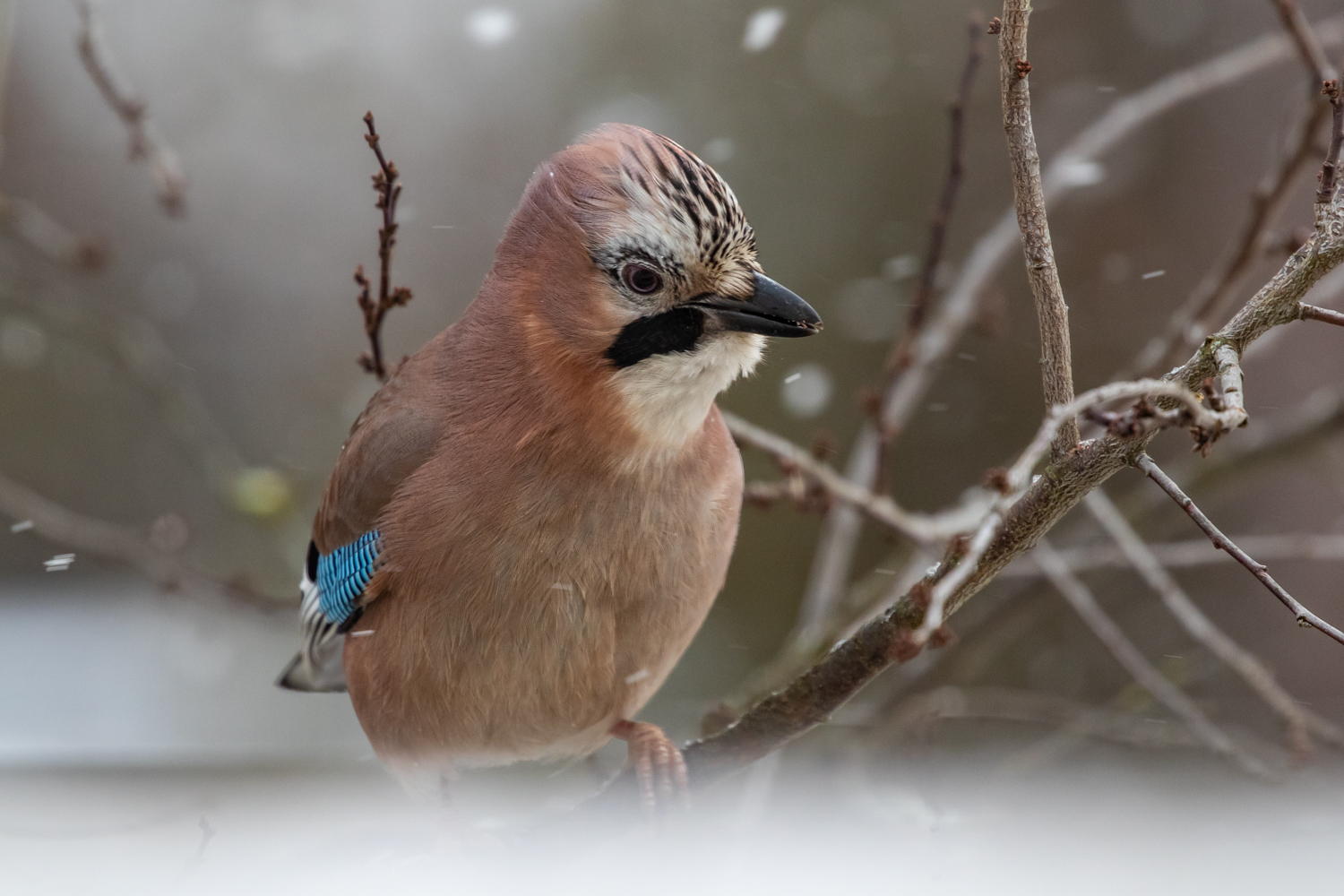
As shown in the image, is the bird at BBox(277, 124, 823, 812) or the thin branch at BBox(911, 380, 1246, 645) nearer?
the thin branch at BBox(911, 380, 1246, 645)

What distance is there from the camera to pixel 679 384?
49.3 inches

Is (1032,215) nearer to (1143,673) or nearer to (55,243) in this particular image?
(1143,673)

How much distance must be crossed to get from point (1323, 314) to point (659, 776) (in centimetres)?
90

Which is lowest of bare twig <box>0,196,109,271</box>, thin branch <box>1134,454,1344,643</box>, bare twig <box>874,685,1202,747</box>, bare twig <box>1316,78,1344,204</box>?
thin branch <box>1134,454,1344,643</box>

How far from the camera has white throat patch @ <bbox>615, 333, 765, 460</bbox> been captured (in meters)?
1.22

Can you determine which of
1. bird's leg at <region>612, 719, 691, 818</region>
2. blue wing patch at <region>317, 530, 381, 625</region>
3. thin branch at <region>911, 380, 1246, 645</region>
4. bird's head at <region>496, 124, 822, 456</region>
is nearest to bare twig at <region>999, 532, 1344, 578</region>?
bird's leg at <region>612, 719, 691, 818</region>

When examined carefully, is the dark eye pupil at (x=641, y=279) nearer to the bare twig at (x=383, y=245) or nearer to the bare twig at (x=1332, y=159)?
the bare twig at (x=383, y=245)

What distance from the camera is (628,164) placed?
1223mm

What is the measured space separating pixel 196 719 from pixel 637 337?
8.54 feet

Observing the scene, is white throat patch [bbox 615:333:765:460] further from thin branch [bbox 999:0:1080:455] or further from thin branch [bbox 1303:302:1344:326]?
thin branch [bbox 1303:302:1344:326]

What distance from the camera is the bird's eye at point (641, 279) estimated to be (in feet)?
3.97

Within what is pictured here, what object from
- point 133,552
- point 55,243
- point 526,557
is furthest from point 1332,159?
point 55,243

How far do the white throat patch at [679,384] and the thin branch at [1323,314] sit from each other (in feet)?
1.61

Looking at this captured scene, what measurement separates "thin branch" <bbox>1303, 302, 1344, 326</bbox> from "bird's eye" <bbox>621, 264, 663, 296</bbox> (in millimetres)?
579
